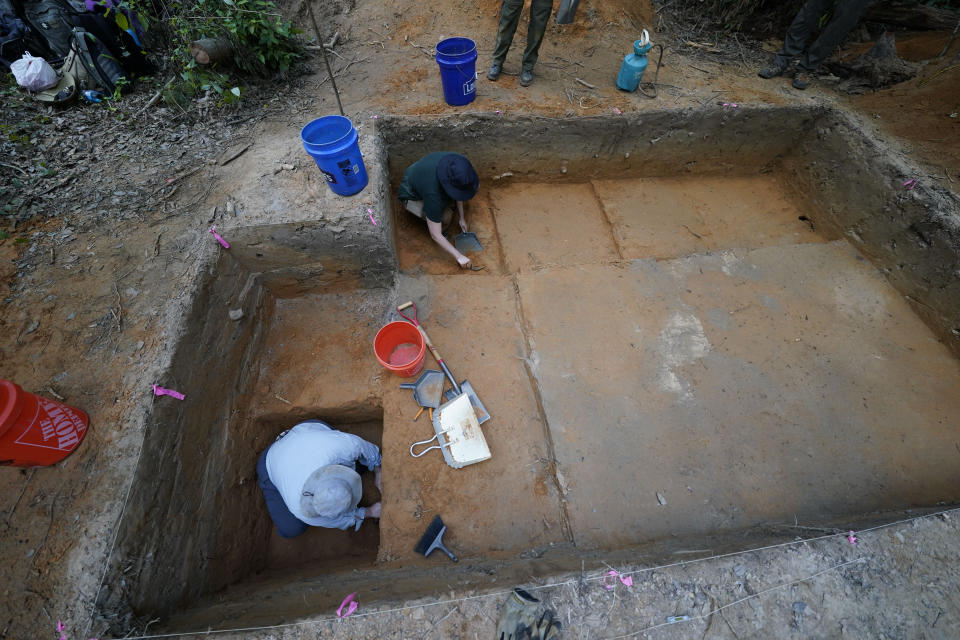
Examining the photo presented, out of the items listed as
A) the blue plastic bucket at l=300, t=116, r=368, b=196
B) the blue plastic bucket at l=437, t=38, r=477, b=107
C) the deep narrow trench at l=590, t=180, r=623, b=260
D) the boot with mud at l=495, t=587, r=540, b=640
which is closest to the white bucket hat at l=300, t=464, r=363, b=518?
the boot with mud at l=495, t=587, r=540, b=640

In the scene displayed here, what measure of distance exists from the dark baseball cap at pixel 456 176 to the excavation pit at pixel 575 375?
1.73 feet

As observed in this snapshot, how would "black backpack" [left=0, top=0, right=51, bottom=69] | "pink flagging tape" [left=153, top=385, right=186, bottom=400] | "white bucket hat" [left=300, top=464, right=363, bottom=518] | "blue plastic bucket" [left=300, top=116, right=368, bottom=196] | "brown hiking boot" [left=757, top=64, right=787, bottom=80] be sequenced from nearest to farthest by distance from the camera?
"pink flagging tape" [left=153, top=385, right=186, bottom=400], "white bucket hat" [left=300, top=464, right=363, bottom=518], "blue plastic bucket" [left=300, top=116, right=368, bottom=196], "black backpack" [left=0, top=0, right=51, bottom=69], "brown hiking boot" [left=757, top=64, right=787, bottom=80]

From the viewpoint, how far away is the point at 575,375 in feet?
8.45

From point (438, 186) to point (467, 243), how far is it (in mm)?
→ 703

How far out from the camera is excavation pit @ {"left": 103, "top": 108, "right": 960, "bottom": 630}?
2.02m

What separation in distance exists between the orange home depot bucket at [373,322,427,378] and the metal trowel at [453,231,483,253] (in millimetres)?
1017

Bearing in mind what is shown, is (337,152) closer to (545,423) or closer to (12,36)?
(545,423)

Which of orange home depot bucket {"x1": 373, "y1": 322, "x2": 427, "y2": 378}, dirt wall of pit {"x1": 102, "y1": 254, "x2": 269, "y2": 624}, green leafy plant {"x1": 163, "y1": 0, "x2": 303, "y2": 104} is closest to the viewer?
dirt wall of pit {"x1": 102, "y1": 254, "x2": 269, "y2": 624}

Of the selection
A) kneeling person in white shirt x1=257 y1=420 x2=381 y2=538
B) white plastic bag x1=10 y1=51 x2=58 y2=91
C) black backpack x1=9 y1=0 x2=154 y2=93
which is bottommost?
kneeling person in white shirt x1=257 y1=420 x2=381 y2=538

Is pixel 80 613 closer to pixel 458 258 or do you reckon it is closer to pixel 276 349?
pixel 276 349

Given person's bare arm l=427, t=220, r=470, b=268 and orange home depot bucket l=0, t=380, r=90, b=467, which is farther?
person's bare arm l=427, t=220, r=470, b=268

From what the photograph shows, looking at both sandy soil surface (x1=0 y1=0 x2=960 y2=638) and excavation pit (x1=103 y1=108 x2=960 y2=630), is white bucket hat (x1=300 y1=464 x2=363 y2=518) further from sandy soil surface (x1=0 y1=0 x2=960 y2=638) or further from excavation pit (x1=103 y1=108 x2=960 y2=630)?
sandy soil surface (x1=0 y1=0 x2=960 y2=638)

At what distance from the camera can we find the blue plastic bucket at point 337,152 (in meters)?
2.36

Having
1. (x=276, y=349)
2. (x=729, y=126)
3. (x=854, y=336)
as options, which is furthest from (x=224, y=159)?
(x=854, y=336)
